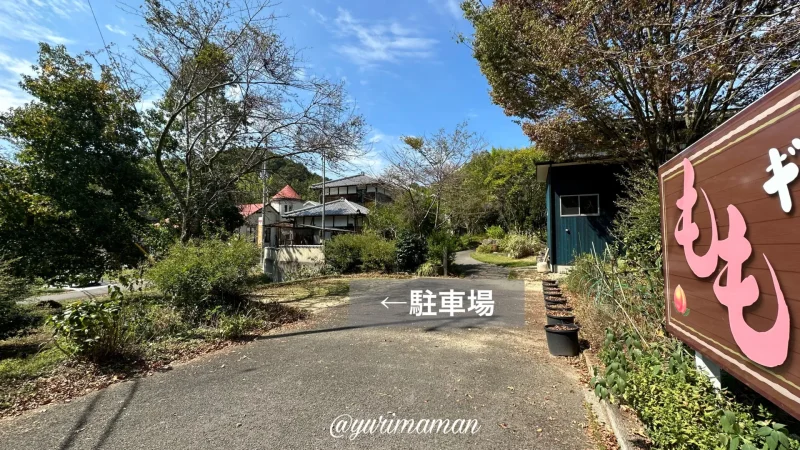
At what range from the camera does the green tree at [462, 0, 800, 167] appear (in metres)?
5.11

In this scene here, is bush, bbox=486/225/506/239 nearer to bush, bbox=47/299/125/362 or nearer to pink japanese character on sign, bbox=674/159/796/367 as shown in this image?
bush, bbox=47/299/125/362

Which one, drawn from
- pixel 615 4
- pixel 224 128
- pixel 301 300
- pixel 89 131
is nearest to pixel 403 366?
pixel 301 300

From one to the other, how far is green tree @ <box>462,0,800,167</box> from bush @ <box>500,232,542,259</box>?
11.3 m

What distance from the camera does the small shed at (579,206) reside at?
1153cm

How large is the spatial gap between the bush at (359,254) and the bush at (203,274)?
7735 millimetres

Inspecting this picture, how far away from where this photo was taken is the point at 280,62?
30.6ft

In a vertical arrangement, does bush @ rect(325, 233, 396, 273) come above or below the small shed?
below

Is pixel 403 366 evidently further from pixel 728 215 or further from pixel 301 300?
pixel 301 300

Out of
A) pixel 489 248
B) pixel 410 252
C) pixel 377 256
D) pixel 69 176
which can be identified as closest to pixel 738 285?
pixel 69 176

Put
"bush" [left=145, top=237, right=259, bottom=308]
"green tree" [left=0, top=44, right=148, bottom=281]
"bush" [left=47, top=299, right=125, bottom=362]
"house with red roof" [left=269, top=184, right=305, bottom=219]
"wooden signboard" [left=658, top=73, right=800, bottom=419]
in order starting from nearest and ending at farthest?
"wooden signboard" [left=658, top=73, right=800, bottom=419] → "bush" [left=47, top=299, right=125, bottom=362] → "bush" [left=145, top=237, right=259, bottom=308] → "green tree" [left=0, top=44, right=148, bottom=281] → "house with red roof" [left=269, top=184, right=305, bottom=219]

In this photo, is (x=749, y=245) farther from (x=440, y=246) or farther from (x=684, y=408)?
(x=440, y=246)

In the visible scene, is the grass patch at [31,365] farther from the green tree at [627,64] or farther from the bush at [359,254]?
the bush at [359,254]

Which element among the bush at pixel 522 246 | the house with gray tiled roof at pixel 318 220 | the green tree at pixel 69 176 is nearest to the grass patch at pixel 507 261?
the bush at pixel 522 246

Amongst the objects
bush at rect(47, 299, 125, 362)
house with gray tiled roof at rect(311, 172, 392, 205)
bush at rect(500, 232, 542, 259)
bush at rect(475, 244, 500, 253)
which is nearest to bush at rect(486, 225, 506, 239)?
bush at rect(475, 244, 500, 253)
